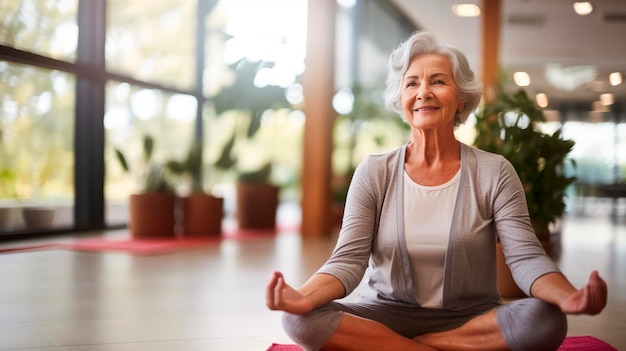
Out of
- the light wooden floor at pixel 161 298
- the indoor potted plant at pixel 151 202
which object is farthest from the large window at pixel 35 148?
the indoor potted plant at pixel 151 202

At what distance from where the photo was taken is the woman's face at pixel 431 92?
2.16 m

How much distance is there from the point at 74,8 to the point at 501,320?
6.02 meters

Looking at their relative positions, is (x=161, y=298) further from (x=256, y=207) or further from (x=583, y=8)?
(x=583, y=8)

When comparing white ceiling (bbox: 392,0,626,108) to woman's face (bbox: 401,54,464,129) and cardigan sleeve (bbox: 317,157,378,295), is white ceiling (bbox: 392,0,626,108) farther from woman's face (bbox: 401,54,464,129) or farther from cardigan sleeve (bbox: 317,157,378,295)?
cardigan sleeve (bbox: 317,157,378,295)

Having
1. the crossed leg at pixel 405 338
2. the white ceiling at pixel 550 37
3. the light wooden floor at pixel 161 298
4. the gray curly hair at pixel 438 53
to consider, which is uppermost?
the white ceiling at pixel 550 37

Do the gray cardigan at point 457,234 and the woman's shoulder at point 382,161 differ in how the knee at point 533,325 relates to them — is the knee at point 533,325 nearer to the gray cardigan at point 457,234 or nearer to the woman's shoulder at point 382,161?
the gray cardigan at point 457,234

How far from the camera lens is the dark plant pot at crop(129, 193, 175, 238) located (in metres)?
6.52

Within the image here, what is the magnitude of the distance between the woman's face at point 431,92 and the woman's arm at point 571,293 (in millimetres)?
586

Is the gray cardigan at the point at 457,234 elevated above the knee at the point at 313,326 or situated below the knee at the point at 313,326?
above

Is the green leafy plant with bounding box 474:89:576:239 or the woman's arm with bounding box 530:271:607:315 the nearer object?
the woman's arm with bounding box 530:271:607:315

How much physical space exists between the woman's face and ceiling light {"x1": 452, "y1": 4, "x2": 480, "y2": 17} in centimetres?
831

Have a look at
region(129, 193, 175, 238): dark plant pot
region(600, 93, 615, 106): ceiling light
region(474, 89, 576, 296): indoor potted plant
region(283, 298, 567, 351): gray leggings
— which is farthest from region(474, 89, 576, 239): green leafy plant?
region(600, 93, 615, 106): ceiling light

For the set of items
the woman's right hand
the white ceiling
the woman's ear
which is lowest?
the woman's right hand

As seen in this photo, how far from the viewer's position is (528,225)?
2039 mm
